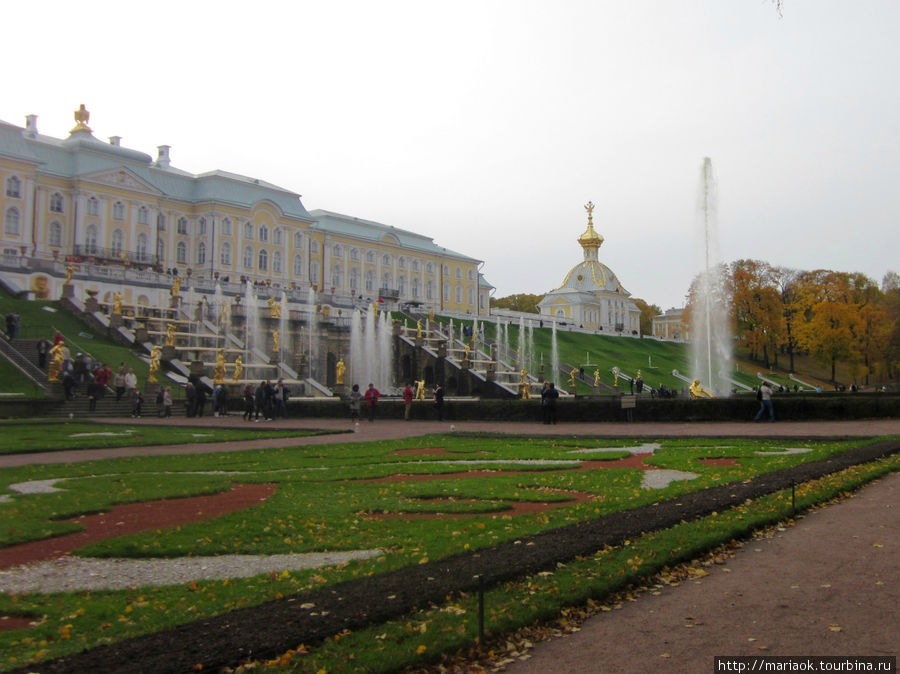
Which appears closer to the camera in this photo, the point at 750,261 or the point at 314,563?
the point at 314,563

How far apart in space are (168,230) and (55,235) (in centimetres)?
1098

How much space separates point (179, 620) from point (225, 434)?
62.6ft

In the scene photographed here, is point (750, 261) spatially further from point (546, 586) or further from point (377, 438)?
point (546, 586)

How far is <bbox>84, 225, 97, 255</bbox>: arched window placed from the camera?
217 ft

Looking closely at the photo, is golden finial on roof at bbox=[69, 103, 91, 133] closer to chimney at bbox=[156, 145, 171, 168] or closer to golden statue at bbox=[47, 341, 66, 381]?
chimney at bbox=[156, 145, 171, 168]

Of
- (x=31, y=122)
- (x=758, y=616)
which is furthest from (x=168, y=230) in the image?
(x=758, y=616)

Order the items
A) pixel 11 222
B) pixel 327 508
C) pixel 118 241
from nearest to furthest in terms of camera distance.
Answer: pixel 327 508, pixel 11 222, pixel 118 241

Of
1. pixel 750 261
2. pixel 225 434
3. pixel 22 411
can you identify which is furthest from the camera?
pixel 750 261

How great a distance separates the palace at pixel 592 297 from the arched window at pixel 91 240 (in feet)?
219

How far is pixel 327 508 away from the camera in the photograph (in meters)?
10.4

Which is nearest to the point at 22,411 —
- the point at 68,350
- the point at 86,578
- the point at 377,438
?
the point at 68,350

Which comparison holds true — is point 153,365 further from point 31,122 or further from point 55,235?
point 31,122

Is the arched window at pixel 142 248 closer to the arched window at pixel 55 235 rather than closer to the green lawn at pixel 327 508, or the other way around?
the arched window at pixel 55 235

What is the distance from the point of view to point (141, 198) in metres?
70.2
